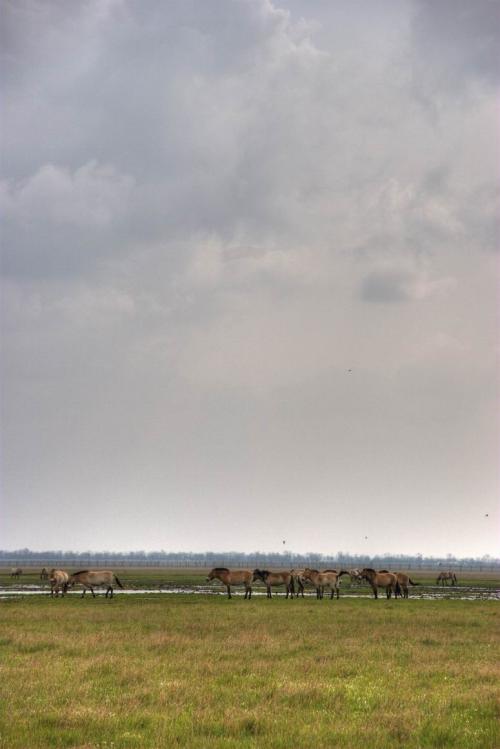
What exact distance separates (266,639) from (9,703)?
1014 cm

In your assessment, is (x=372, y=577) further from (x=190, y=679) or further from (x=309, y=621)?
(x=190, y=679)

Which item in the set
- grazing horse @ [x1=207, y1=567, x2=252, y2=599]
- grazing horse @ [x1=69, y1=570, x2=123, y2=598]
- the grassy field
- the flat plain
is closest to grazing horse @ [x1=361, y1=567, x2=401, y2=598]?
grazing horse @ [x1=207, y1=567, x2=252, y2=599]

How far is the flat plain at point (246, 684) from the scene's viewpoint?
10633 mm

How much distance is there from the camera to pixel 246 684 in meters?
14.1

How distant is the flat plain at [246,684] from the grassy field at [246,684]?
0.04m

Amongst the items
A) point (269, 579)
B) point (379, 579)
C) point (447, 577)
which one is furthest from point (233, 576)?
point (447, 577)

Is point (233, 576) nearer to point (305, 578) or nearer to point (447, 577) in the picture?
point (305, 578)

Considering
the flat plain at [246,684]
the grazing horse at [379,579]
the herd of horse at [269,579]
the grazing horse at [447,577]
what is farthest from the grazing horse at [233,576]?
the grazing horse at [447,577]

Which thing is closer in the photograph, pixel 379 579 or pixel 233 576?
pixel 233 576

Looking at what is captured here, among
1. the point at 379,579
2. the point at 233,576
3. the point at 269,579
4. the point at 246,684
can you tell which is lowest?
the point at 269,579

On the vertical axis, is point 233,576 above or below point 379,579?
above

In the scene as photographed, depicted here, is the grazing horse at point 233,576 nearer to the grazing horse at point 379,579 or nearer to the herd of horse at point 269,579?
the herd of horse at point 269,579

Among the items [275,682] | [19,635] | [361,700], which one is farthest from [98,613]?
[361,700]

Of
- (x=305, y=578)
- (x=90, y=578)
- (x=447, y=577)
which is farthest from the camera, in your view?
(x=447, y=577)
